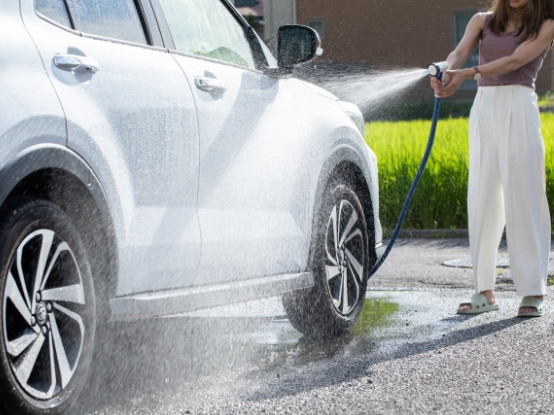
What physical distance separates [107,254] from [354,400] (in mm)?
1102

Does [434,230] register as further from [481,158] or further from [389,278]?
[481,158]

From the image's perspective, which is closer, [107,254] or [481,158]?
[107,254]

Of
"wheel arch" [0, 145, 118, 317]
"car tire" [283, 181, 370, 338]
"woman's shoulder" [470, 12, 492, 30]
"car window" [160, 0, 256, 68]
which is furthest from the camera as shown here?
"woman's shoulder" [470, 12, 492, 30]

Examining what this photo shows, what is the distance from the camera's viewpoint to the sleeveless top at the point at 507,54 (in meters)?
7.04

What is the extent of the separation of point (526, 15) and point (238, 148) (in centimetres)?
246

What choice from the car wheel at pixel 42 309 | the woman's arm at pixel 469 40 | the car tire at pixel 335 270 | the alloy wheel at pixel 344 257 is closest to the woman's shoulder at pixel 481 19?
the woman's arm at pixel 469 40

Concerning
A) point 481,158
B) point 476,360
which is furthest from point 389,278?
point 476,360

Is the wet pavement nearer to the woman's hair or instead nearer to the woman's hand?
the woman's hand

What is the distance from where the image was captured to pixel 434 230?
1289 centimetres

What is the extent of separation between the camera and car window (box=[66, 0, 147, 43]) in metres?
4.57

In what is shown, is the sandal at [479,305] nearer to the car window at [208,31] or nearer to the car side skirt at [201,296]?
the car side skirt at [201,296]

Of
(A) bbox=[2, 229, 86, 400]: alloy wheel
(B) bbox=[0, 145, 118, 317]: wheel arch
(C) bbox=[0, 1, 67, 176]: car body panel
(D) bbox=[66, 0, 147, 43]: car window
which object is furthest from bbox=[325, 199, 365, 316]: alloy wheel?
(C) bbox=[0, 1, 67, 176]: car body panel

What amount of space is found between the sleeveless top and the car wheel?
354 cm

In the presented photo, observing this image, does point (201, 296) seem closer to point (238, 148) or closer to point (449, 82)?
point (238, 148)
